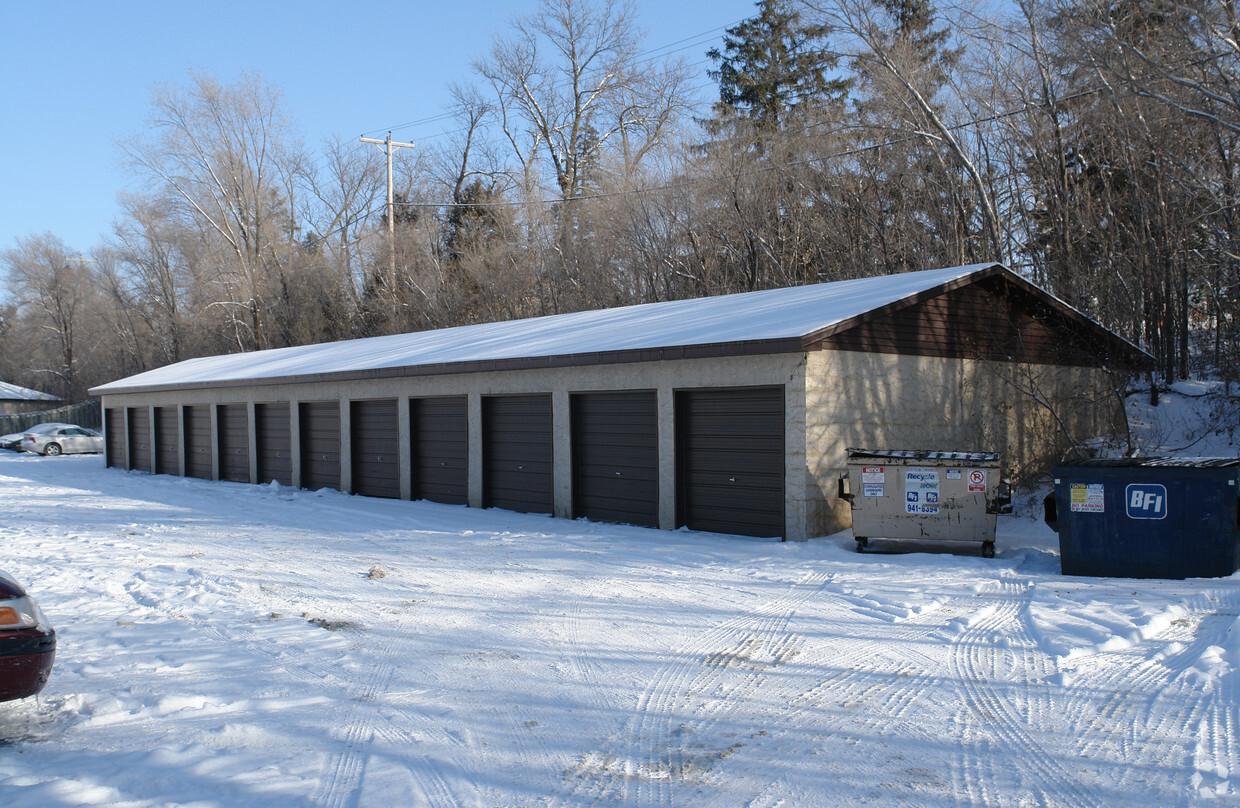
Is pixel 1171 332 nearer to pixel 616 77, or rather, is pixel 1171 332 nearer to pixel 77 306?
pixel 616 77

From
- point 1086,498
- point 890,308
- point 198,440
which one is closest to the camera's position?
point 1086,498

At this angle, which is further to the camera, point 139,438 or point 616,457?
point 139,438

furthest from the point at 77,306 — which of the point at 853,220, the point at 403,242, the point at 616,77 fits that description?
the point at 853,220

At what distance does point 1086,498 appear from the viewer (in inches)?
370

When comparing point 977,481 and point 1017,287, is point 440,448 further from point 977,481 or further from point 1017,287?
point 1017,287

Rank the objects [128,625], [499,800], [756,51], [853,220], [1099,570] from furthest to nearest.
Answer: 1. [756,51]
2. [853,220]
3. [1099,570]
4. [128,625]
5. [499,800]

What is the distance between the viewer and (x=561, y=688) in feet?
19.5

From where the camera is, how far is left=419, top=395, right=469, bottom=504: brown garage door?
17.2 meters

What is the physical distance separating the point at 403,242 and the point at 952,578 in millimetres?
37108

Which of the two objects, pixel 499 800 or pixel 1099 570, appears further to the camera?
pixel 1099 570

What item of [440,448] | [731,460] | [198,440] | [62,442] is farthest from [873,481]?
[62,442]

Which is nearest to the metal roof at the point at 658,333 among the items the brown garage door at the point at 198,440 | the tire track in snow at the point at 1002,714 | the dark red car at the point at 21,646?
the brown garage door at the point at 198,440

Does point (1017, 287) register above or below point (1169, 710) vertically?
above

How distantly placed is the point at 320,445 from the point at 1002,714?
59.8ft
